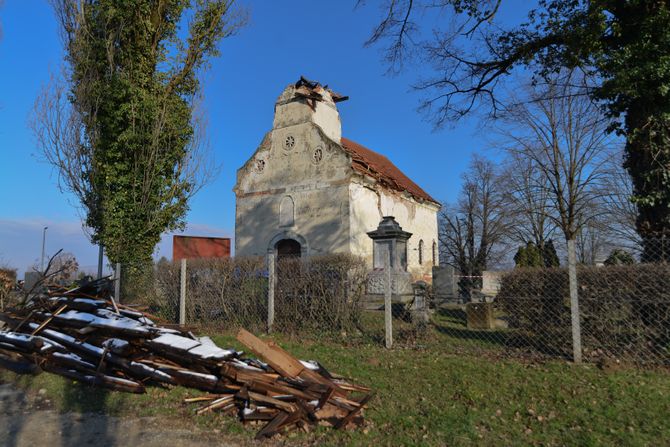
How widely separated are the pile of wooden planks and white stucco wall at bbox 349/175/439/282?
34.8 ft

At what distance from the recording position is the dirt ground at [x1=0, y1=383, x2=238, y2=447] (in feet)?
12.9

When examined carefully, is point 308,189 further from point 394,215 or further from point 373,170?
point 394,215

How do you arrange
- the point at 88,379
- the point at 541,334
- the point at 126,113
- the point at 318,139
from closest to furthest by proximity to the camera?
the point at 88,379, the point at 541,334, the point at 126,113, the point at 318,139

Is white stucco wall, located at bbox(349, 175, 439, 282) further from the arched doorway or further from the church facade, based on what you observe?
the arched doorway

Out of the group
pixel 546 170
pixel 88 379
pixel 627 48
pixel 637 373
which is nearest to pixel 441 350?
pixel 637 373

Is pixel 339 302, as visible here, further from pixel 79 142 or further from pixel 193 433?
pixel 79 142

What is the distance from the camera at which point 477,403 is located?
4.82 m

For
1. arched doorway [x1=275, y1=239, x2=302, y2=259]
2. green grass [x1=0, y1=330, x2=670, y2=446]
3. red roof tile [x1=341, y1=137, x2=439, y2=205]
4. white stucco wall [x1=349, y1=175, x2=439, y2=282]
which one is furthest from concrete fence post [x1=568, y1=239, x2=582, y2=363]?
arched doorway [x1=275, y1=239, x2=302, y2=259]

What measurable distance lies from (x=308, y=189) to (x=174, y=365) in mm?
16349

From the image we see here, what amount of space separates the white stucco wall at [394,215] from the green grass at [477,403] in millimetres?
9694

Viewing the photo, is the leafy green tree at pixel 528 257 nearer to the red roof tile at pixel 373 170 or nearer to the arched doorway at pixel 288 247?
the red roof tile at pixel 373 170

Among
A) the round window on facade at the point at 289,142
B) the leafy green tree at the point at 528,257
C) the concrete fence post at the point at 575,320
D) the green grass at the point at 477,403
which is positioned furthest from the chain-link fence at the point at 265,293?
the leafy green tree at the point at 528,257

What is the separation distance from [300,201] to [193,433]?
1760 cm

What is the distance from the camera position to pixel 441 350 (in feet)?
23.7
